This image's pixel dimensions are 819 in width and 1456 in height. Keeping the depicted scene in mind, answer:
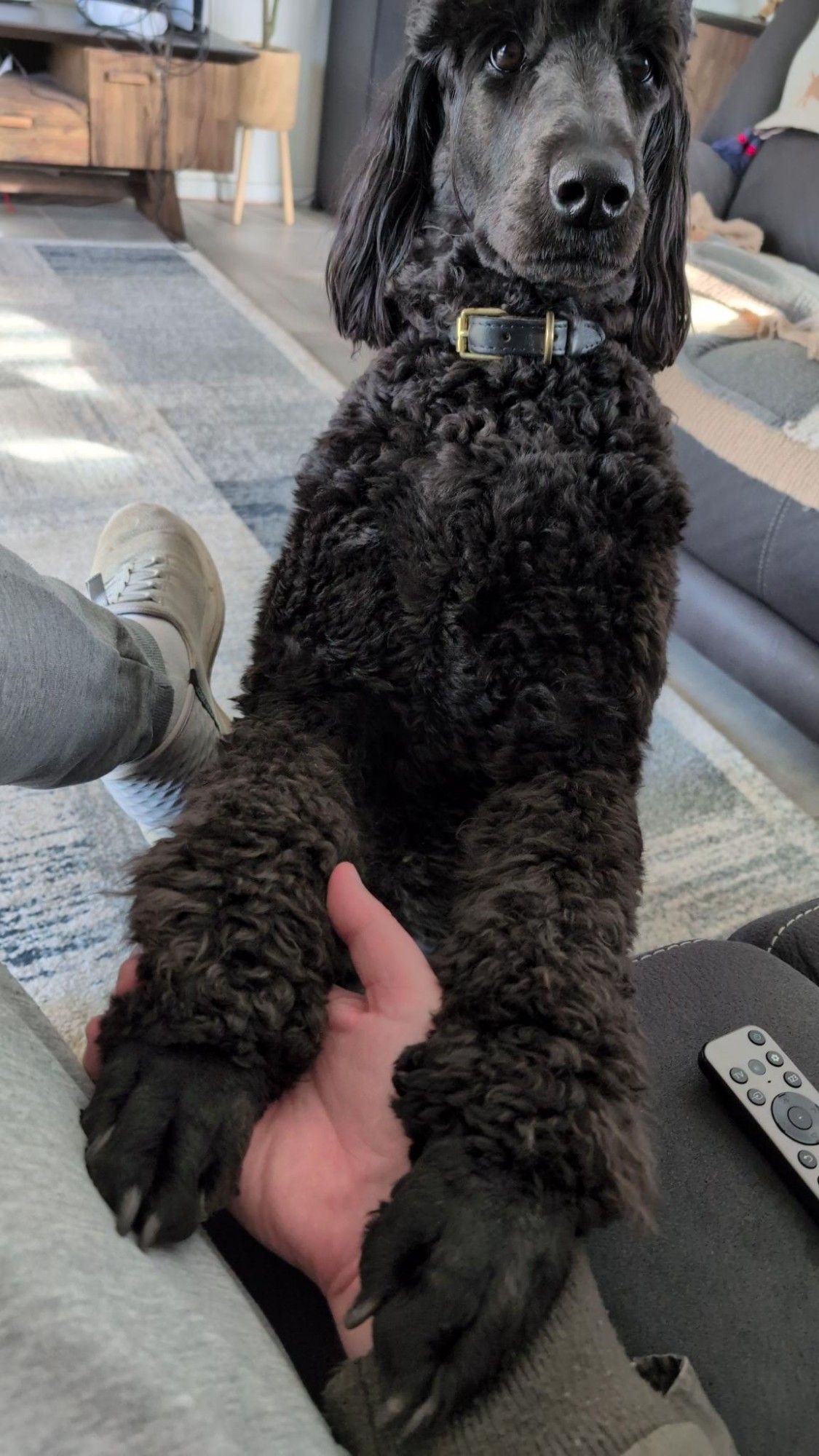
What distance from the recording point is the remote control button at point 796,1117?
72 cm

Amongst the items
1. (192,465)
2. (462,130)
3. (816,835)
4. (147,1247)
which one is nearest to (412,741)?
(147,1247)

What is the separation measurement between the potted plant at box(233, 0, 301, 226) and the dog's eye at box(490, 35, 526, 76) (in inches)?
145

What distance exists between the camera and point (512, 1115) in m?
0.61

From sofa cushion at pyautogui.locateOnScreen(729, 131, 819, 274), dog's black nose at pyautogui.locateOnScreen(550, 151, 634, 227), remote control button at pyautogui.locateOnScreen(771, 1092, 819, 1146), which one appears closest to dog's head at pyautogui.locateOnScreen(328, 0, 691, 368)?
dog's black nose at pyautogui.locateOnScreen(550, 151, 634, 227)

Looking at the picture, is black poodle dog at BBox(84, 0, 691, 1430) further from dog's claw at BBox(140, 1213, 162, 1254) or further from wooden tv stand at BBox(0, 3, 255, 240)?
wooden tv stand at BBox(0, 3, 255, 240)

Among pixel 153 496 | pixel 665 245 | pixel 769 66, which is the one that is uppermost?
pixel 769 66

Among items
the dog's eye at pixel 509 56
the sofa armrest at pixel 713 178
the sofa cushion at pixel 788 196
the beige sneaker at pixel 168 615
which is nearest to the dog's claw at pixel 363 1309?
the beige sneaker at pixel 168 615

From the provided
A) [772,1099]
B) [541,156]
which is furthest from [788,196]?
[772,1099]

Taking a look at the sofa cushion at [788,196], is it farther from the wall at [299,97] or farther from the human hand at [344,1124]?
the wall at [299,97]

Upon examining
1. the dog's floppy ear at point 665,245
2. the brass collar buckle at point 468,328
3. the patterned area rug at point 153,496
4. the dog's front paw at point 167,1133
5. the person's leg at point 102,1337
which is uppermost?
the dog's floppy ear at point 665,245

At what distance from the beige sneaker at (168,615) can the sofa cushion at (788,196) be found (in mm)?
2118

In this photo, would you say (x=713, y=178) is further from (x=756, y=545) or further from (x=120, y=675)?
(x=120, y=675)

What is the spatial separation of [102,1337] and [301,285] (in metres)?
4.00

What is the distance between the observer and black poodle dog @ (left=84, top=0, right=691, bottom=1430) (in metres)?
0.66
